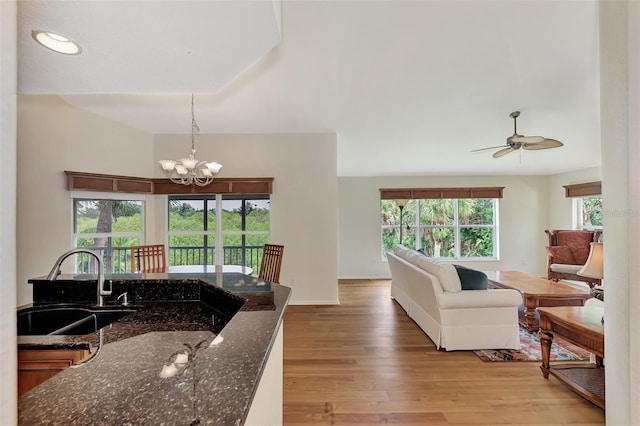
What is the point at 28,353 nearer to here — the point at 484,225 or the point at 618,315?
the point at 618,315

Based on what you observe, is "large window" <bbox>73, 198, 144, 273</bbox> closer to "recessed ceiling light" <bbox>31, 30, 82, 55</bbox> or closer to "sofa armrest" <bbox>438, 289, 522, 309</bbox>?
"recessed ceiling light" <bbox>31, 30, 82, 55</bbox>

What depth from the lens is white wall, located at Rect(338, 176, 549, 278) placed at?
6.96 m

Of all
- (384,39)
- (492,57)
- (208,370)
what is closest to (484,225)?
(492,57)

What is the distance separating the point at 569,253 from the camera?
5.66 meters

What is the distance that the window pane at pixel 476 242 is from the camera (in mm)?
7184

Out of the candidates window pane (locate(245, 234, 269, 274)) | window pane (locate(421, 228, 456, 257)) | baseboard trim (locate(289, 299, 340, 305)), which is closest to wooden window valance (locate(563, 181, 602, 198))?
window pane (locate(421, 228, 456, 257))

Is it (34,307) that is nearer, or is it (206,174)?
(34,307)

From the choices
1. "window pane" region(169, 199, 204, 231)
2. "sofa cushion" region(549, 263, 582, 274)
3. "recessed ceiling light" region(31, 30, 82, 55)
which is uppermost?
"recessed ceiling light" region(31, 30, 82, 55)

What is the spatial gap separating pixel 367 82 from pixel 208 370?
2.96 meters

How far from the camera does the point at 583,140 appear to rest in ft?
14.6

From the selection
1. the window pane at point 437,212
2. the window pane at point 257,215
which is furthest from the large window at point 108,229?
the window pane at point 437,212

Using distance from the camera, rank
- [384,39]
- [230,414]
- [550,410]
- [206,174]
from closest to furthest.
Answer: [230,414] < [550,410] < [384,39] < [206,174]

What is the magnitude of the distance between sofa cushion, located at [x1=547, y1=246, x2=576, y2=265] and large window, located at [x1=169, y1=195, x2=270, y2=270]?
18.6 ft

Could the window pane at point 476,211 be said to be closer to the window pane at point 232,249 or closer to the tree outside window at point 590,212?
the tree outside window at point 590,212
